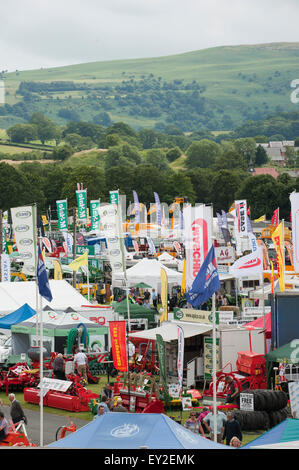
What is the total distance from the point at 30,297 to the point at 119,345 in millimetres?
9096

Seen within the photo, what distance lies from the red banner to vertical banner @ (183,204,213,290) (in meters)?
3.38

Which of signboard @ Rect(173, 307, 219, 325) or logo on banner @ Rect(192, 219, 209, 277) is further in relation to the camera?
logo on banner @ Rect(192, 219, 209, 277)

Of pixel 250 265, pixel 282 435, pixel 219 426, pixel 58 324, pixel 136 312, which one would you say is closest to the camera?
pixel 282 435

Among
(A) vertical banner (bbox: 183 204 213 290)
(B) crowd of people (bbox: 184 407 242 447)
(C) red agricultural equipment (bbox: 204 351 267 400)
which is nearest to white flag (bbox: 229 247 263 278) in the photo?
(A) vertical banner (bbox: 183 204 213 290)

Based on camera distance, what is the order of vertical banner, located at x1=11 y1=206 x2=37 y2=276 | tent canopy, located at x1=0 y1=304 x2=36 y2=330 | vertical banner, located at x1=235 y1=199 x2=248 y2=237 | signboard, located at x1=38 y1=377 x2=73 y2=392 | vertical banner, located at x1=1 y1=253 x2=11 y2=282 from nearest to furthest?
signboard, located at x1=38 y1=377 x2=73 y2=392 → vertical banner, located at x1=11 y1=206 x2=37 y2=276 → tent canopy, located at x1=0 y1=304 x2=36 y2=330 → vertical banner, located at x1=1 y1=253 x2=11 y2=282 → vertical banner, located at x1=235 y1=199 x2=248 y2=237

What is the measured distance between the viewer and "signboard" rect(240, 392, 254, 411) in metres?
16.6

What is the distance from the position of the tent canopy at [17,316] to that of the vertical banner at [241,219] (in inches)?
739

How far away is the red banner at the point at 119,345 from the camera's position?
750 inches

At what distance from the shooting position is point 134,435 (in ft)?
28.8

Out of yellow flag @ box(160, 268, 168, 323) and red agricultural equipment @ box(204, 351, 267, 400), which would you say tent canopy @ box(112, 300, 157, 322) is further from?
red agricultural equipment @ box(204, 351, 267, 400)

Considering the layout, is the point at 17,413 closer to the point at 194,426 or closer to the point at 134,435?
the point at 194,426

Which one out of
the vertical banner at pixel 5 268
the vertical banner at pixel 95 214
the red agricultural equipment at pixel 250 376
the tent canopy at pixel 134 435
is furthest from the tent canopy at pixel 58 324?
the vertical banner at pixel 95 214

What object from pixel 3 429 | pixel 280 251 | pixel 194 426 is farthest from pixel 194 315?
pixel 3 429
